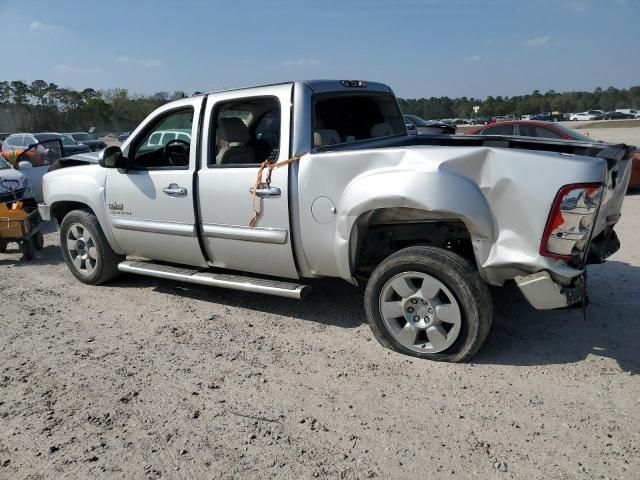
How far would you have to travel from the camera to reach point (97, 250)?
18.4 ft

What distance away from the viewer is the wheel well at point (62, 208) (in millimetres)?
5934

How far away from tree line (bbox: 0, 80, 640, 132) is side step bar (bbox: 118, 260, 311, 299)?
65.7 m

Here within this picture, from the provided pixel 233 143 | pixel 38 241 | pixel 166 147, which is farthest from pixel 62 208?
pixel 233 143

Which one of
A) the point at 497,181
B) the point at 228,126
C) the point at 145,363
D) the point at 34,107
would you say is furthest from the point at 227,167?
the point at 34,107

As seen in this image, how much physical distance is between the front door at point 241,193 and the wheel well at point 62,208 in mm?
2032

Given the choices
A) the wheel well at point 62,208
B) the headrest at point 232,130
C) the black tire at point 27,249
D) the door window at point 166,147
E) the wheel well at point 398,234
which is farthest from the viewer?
the black tire at point 27,249

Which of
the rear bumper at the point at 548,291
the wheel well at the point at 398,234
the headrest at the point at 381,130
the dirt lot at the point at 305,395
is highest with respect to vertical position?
the headrest at the point at 381,130

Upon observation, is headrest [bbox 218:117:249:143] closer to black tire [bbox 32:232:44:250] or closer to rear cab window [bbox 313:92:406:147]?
rear cab window [bbox 313:92:406:147]

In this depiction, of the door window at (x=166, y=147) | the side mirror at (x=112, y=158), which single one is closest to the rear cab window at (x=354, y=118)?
the door window at (x=166, y=147)

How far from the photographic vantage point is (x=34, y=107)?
77.6 meters

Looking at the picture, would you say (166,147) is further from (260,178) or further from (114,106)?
(114,106)

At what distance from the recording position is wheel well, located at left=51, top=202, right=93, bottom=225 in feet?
19.5

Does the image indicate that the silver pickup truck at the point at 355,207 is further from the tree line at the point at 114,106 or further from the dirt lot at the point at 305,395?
the tree line at the point at 114,106

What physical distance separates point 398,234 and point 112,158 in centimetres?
288
